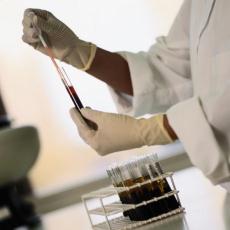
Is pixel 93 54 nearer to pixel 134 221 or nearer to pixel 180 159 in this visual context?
pixel 134 221

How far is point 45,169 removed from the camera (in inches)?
114

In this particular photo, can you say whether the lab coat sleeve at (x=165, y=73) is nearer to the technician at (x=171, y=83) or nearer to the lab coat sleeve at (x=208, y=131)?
the technician at (x=171, y=83)

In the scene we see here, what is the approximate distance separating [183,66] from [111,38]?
157 centimetres

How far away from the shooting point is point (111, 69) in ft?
4.73

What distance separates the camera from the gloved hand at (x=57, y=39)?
126 cm

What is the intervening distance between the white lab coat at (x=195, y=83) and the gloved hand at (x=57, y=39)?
120mm

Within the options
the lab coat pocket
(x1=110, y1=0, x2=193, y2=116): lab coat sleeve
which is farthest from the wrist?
(x1=110, y1=0, x2=193, y2=116): lab coat sleeve

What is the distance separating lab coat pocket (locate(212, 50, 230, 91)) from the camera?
1.06m

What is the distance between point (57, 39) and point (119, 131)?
388 millimetres

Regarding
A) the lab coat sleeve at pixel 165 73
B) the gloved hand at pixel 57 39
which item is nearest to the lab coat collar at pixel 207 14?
the lab coat sleeve at pixel 165 73

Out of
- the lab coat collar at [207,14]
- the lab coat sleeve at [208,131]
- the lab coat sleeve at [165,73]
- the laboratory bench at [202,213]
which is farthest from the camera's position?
the lab coat sleeve at [165,73]

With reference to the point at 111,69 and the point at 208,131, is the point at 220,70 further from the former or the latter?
the point at 111,69

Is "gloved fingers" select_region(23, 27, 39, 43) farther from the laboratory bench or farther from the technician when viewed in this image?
the laboratory bench

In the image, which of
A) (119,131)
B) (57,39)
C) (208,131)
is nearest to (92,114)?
(119,131)
